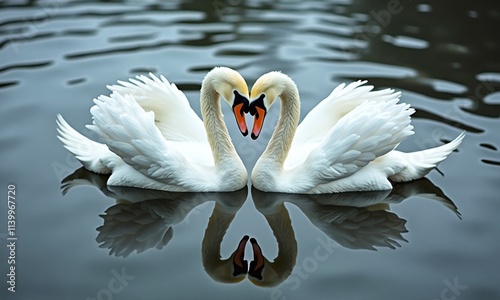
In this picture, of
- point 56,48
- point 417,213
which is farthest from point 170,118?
point 56,48

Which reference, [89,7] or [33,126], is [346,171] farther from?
[89,7]

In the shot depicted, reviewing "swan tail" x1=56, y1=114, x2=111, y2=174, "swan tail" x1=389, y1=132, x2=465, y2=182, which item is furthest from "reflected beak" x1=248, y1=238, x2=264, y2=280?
"swan tail" x1=56, y1=114, x2=111, y2=174

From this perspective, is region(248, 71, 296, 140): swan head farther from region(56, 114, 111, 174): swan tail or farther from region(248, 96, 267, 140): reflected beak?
region(56, 114, 111, 174): swan tail

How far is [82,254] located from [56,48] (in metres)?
6.16

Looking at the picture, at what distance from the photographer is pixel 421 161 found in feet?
27.5

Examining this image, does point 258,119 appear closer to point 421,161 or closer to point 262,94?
point 262,94

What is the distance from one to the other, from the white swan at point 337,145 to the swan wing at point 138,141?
0.91 metres

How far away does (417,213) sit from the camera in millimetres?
7949

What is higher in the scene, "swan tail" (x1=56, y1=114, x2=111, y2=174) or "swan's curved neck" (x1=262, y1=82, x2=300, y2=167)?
"swan's curved neck" (x1=262, y1=82, x2=300, y2=167)

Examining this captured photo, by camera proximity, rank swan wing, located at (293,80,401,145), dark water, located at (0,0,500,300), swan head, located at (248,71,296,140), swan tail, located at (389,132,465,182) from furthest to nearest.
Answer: swan wing, located at (293,80,401,145) < swan tail, located at (389,132,465,182) < swan head, located at (248,71,296,140) < dark water, located at (0,0,500,300)

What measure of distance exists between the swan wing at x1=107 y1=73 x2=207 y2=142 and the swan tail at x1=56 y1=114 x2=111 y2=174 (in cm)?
73

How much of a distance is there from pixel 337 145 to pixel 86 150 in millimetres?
2922

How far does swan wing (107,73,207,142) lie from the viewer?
8.63 meters

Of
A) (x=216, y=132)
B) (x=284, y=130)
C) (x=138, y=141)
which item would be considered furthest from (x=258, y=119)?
(x=138, y=141)
